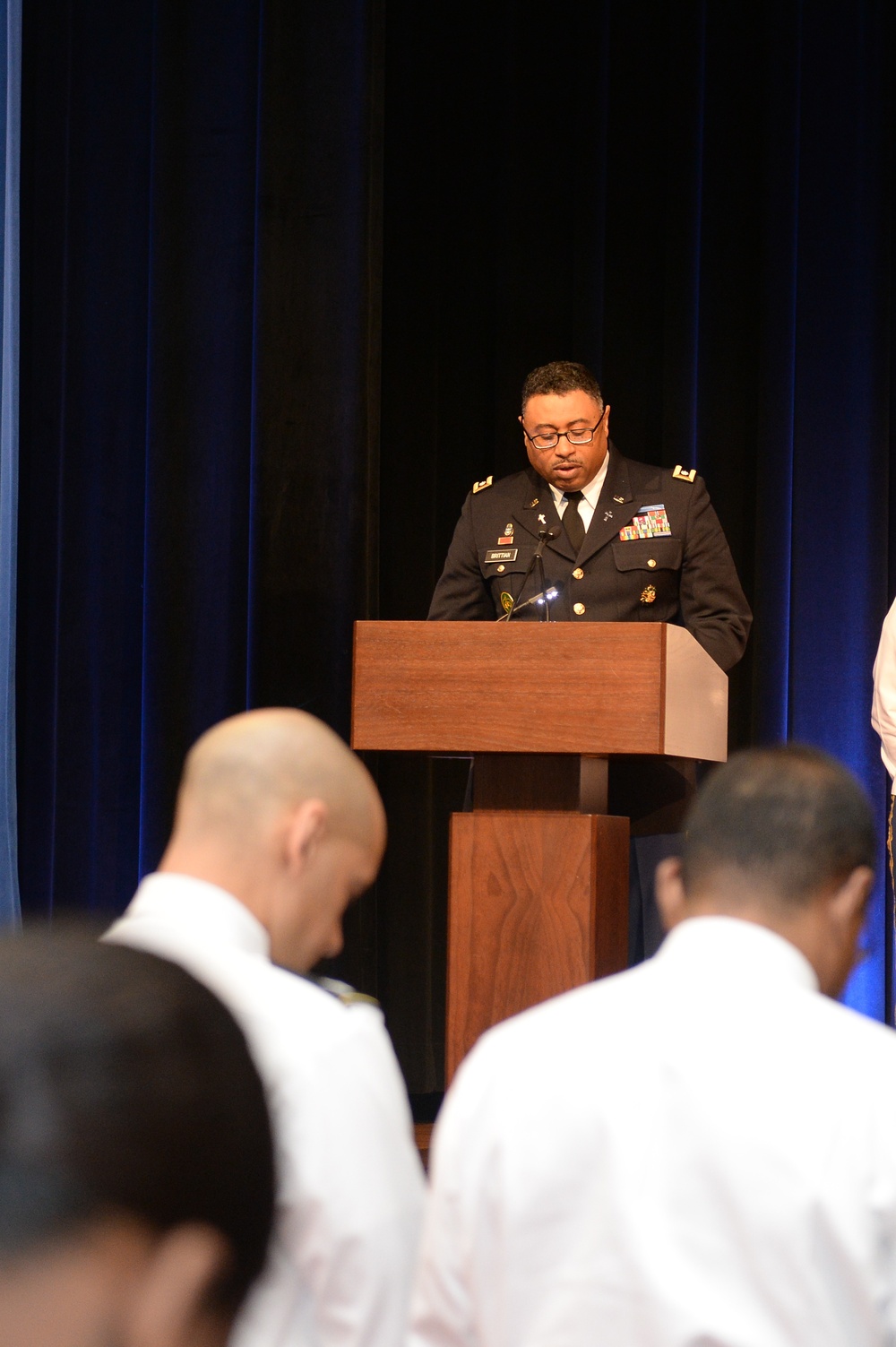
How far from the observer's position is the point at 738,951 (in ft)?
4.07

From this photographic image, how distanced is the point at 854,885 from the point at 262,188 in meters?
3.56

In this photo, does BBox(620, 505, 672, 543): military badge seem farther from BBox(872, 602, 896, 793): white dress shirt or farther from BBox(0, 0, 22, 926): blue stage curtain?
BBox(0, 0, 22, 926): blue stage curtain

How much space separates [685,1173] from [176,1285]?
0.68 metres

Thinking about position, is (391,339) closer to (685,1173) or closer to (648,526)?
(648,526)

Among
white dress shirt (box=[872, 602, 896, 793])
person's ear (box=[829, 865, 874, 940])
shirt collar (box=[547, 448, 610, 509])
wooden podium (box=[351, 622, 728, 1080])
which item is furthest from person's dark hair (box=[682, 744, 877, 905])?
white dress shirt (box=[872, 602, 896, 793])

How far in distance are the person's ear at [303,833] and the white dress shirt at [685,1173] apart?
356 millimetres

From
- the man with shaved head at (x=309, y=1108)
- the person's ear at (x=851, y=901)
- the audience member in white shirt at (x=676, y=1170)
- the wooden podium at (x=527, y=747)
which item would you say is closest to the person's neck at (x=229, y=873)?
the man with shaved head at (x=309, y=1108)

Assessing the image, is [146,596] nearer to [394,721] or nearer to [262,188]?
[262,188]

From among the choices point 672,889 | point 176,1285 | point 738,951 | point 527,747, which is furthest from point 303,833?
point 527,747

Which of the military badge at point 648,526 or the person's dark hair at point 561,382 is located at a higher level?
the person's dark hair at point 561,382

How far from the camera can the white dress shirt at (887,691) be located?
4004mm

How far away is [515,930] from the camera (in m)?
2.74

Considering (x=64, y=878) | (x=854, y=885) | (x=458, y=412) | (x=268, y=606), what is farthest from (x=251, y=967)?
(x=458, y=412)

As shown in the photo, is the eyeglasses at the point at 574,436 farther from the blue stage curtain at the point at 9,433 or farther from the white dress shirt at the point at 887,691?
the blue stage curtain at the point at 9,433
